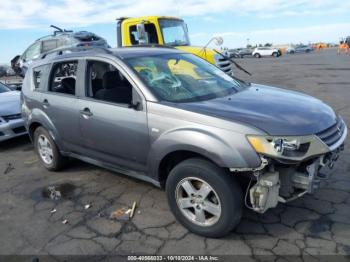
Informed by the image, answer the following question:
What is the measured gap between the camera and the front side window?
44.9 ft

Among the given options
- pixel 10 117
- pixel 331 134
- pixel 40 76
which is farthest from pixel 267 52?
pixel 331 134

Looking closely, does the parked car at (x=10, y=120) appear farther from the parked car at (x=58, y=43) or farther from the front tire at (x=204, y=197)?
the parked car at (x=58, y=43)

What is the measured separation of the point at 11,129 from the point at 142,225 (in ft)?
14.3

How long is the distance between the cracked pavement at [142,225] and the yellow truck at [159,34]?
17.7ft

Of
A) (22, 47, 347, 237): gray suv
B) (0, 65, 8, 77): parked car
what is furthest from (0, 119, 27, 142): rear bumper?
(0, 65, 8, 77): parked car

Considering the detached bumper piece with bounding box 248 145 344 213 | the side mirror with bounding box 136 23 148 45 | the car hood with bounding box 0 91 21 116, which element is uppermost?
the side mirror with bounding box 136 23 148 45

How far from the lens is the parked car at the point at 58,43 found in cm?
1284

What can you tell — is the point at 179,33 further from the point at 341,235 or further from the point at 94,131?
the point at 341,235

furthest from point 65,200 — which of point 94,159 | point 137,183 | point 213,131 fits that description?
point 213,131

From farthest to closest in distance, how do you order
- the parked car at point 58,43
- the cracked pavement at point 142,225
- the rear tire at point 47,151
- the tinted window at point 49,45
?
the tinted window at point 49,45 → the parked car at point 58,43 → the rear tire at point 47,151 → the cracked pavement at point 142,225

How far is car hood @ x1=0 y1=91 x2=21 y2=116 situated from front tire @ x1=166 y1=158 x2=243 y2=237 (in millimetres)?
4907

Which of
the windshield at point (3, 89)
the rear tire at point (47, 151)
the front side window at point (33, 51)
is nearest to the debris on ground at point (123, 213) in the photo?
the rear tire at point (47, 151)

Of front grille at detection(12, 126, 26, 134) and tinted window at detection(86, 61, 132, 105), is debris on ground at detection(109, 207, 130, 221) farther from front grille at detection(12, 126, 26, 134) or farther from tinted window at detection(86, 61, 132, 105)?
front grille at detection(12, 126, 26, 134)

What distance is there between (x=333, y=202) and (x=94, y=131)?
2824 millimetres
